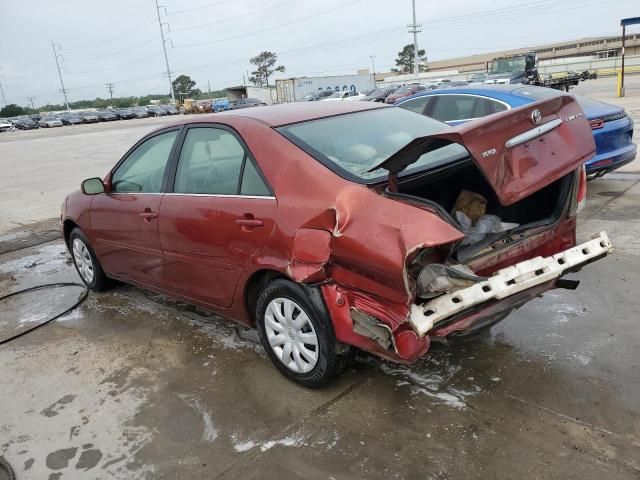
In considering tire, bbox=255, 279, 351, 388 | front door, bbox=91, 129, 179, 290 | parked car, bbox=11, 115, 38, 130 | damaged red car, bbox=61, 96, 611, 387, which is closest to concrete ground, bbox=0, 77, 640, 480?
tire, bbox=255, 279, 351, 388

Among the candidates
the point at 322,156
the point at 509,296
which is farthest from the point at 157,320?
the point at 509,296

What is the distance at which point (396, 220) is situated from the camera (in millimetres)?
2533

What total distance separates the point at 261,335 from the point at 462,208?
153 centimetres

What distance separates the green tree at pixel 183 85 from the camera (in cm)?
11125

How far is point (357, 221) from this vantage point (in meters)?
2.63

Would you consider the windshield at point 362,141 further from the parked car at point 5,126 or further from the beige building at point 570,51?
the beige building at point 570,51

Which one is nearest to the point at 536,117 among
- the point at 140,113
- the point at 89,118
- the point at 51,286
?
the point at 51,286

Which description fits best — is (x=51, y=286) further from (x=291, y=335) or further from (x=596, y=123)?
(x=596, y=123)

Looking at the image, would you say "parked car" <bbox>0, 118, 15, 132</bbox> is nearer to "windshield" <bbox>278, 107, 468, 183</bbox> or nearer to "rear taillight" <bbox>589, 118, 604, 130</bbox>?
"rear taillight" <bbox>589, 118, 604, 130</bbox>

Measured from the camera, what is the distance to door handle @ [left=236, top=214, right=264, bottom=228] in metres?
3.12

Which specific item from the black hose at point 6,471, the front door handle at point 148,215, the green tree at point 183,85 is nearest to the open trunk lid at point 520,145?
the front door handle at point 148,215

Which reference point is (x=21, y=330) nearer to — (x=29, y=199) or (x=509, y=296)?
(x=509, y=296)

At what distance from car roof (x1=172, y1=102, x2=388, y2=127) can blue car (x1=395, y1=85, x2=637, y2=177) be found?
3.21 meters

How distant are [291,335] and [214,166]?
4.18 ft
